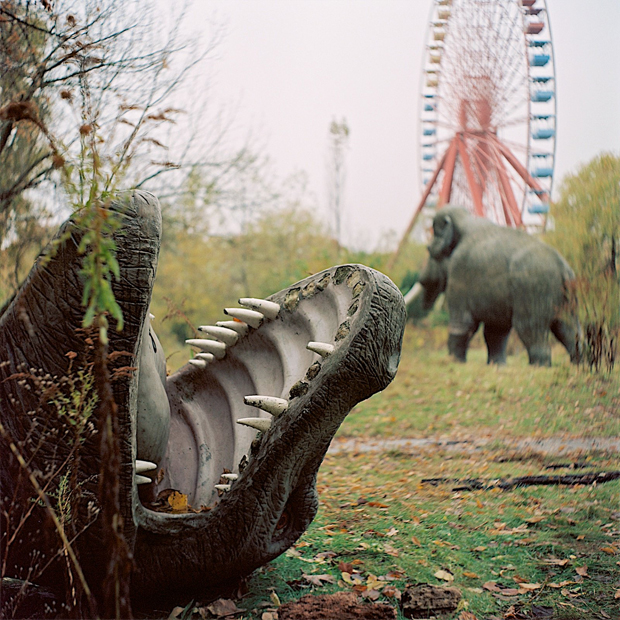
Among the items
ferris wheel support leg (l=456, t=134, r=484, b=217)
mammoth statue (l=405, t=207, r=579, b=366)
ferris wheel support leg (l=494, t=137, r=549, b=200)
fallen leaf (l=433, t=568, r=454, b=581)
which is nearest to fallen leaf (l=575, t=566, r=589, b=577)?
fallen leaf (l=433, t=568, r=454, b=581)

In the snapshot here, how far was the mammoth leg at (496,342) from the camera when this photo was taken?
17.4ft

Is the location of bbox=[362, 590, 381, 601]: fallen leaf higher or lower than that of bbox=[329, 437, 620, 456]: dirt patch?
higher

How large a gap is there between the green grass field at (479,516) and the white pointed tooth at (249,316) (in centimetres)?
59

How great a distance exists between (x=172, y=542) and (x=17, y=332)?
0.46 meters

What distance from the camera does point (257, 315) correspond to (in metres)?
1.37

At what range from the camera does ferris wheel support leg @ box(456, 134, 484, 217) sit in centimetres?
782

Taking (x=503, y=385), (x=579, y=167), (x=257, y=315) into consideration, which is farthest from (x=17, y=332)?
(x=579, y=167)

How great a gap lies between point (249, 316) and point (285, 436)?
409mm

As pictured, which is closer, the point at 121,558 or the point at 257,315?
the point at 121,558

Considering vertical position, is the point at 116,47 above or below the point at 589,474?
above

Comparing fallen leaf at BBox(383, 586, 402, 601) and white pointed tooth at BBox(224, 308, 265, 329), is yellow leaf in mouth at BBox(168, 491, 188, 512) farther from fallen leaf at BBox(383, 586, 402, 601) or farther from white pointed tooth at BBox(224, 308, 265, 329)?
fallen leaf at BBox(383, 586, 402, 601)

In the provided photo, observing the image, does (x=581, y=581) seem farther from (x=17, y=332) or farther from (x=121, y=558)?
(x=17, y=332)

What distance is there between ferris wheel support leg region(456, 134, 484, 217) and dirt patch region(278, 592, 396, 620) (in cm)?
716

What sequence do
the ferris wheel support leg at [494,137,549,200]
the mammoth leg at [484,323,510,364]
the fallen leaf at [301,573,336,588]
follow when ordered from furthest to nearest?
the ferris wheel support leg at [494,137,549,200], the mammoth leg at [484,323,510,364], the fallen leaf at [301,573,336,588]
